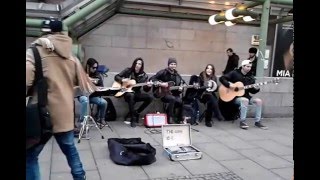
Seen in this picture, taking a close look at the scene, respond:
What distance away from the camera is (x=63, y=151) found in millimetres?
3426

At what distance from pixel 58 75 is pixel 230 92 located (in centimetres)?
534

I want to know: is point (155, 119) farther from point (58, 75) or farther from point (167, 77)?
Answer: point (58, 75)

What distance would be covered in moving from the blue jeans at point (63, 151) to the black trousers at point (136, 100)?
147 inches

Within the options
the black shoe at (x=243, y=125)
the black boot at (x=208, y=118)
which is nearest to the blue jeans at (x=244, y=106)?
the black shoe at (x=243, y=125)

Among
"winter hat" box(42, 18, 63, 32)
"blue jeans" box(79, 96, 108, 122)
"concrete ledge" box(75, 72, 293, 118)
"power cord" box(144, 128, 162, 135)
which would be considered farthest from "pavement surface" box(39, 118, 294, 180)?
"winter hat" box(42, 18, 63, 32)

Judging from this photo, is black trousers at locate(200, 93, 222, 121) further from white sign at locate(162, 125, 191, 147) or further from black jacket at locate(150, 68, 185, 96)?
white sign at locate(162, 125, 191, 147)

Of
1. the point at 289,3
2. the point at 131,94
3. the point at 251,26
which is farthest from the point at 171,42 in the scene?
the point at 131,94

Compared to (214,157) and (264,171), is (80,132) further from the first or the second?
(264,171)

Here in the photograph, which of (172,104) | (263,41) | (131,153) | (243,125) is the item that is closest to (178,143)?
(131,153)

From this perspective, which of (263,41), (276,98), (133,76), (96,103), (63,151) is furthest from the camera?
(263,41)

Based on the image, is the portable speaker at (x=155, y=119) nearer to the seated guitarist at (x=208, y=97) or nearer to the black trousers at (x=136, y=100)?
the black trousers at (x=136, y=100)

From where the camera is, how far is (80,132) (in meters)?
5.93

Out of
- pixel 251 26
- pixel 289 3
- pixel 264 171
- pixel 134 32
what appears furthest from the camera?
pixel 251 26
